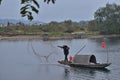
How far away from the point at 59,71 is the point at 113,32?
3340 inches

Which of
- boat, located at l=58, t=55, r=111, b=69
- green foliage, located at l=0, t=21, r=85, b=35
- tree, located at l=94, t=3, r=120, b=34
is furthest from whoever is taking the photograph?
green foliage, located at l=0, t=21, r=85, b=35

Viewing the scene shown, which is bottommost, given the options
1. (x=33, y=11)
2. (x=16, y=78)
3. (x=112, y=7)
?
(x=16, y=78)

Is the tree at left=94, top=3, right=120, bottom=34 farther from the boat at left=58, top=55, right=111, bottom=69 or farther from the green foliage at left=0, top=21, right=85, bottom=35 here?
the boat at left=58, top=55, right=111, bottom=69

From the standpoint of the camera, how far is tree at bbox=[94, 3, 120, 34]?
110062 millimetres

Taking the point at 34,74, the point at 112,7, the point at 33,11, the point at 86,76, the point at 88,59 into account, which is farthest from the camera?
the point at 112,7

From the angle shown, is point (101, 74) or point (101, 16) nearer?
point (101, 74)

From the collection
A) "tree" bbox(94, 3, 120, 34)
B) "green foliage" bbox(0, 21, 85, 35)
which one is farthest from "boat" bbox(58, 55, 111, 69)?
"green foliage" bbox(0, 21, 85, 35)

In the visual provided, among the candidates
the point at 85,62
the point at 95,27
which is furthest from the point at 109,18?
the point at 85,62

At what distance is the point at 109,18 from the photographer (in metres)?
111

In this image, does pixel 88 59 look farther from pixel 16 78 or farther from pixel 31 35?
pixel 31 35

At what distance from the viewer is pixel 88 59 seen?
32.0m

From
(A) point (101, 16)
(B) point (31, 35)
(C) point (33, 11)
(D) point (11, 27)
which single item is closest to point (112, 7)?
(A) point (101, 16)

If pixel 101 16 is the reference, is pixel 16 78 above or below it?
below

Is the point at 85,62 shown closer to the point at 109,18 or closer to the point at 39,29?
the point at 109,18
